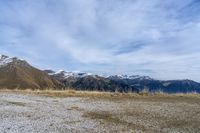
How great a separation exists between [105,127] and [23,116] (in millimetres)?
5606

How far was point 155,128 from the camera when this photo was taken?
17344mm

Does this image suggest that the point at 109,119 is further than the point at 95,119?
Yes

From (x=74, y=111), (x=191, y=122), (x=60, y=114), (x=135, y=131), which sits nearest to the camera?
(x=135, y=131)

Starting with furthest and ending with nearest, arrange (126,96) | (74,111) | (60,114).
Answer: (126,96) < (74,111) < (60,114)

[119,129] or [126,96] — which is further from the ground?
[126,96]

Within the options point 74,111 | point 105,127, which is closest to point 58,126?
point 105,127

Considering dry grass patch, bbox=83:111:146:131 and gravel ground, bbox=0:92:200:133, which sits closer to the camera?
gravel ground, bbox=0:92:200:133

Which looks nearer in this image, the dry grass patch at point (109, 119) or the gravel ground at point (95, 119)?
the gravel ground at point (95, 119)

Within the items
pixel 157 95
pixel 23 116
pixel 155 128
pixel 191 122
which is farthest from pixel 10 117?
pixel 157 95

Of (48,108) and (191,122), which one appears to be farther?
(48,108)

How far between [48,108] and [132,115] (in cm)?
618

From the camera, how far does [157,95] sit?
125 feet

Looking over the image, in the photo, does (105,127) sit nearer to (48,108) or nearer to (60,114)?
(60,114)

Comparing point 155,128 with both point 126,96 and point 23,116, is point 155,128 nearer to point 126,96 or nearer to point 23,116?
point 23,116
